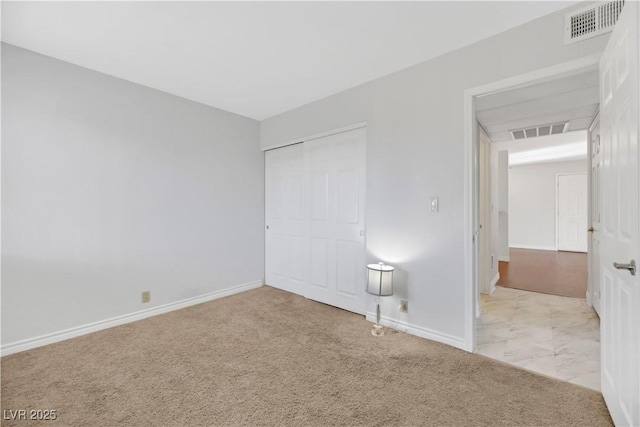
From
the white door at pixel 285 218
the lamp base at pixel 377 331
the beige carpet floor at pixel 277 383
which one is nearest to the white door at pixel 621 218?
the beige carpet floor at pixel 277 383

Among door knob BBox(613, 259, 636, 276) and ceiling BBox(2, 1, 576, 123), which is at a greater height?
ceiling BBox(2, 1, 576, 123)

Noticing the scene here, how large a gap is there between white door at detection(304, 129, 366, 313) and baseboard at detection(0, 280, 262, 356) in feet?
4.07

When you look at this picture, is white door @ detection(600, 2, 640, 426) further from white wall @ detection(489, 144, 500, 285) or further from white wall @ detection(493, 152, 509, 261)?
white wall @ detection(493, 152, 509, 261)

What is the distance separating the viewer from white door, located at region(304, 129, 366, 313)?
3205mm

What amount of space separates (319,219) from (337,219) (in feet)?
0.96

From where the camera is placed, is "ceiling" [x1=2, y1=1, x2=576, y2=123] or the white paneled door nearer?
"ceiling" [x1=2, y1=1, x2=576, y2=123]

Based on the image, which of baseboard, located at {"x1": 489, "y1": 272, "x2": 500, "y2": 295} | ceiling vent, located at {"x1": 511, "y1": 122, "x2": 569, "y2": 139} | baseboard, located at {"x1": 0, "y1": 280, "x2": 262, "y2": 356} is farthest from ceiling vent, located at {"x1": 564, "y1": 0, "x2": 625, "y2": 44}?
baseboard, located at {"x1": 0, "y1": 280, "x2": 262, "y2": 356}

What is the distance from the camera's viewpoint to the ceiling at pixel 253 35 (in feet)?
6.24

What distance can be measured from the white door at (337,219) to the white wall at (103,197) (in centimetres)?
113

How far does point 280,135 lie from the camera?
3.94m

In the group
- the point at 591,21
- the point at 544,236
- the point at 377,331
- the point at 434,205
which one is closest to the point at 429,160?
the point at 434,205

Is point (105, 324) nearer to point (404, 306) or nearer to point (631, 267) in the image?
point (404, 306)

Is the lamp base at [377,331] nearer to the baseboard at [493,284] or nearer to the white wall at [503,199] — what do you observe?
the baseboard at [493,284]

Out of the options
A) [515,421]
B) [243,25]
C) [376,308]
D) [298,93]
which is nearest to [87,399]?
[376,308]
